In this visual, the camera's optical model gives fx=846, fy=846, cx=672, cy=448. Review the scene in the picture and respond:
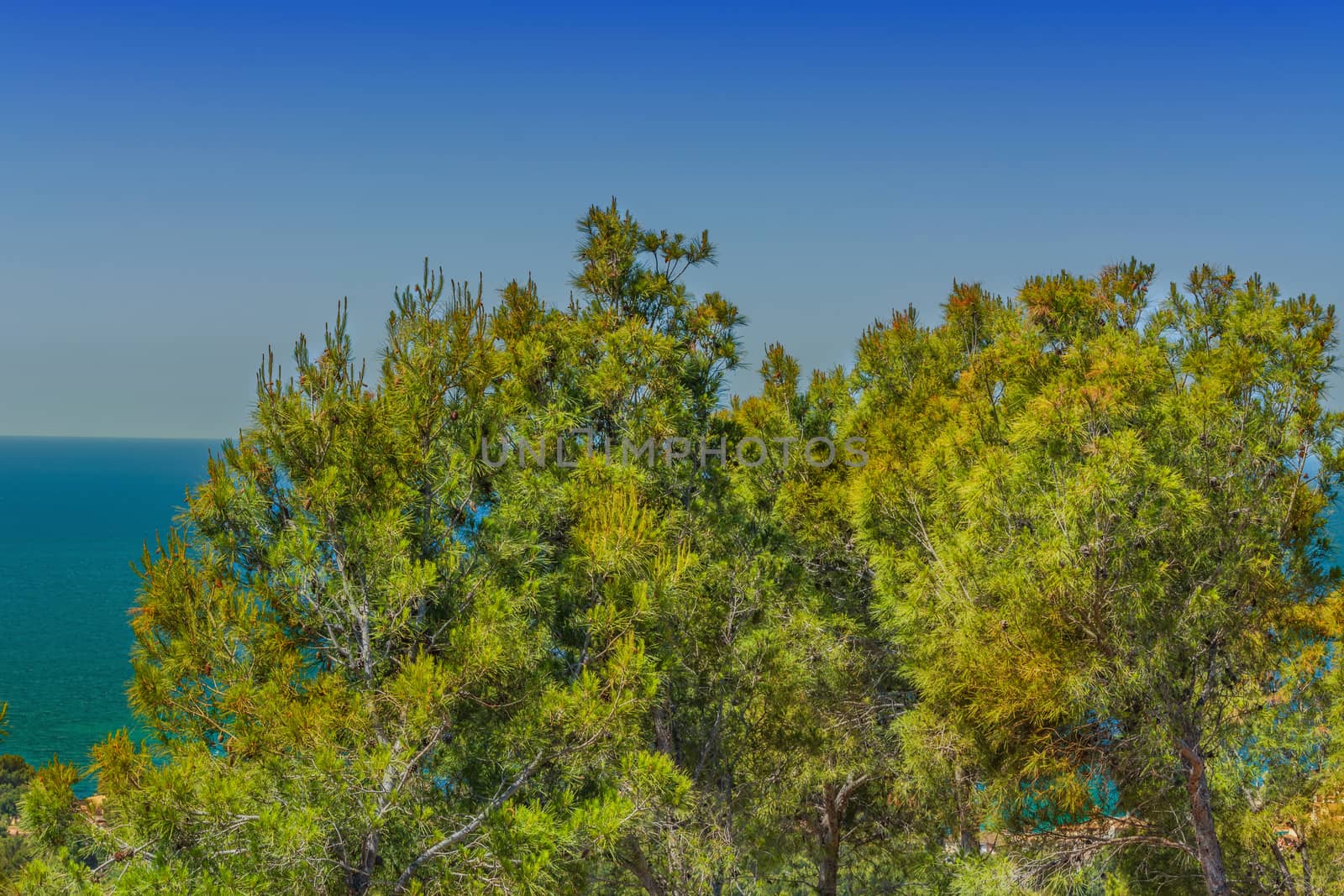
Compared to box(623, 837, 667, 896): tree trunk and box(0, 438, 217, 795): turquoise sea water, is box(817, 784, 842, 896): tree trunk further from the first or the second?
box(0, 438, 217, 795): turquoise sea water

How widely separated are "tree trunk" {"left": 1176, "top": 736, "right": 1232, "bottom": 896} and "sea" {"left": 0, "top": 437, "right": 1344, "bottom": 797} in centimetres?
360

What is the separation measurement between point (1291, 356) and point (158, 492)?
12983 cm

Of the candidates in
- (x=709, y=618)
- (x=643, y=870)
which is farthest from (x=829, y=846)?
(x=709, y=618)

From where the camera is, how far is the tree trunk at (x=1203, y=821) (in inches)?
212

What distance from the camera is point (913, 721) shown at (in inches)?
257

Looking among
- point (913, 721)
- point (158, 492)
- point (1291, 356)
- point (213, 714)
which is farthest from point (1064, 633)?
point (158, 492)

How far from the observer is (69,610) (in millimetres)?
50438

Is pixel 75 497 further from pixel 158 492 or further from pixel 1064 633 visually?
pixel 1064 633

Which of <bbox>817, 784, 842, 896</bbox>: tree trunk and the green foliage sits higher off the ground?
the green foliage

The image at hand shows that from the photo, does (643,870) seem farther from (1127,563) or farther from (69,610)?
(69,610)

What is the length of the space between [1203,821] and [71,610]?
197ft

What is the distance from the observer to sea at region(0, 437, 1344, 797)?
29.9 m

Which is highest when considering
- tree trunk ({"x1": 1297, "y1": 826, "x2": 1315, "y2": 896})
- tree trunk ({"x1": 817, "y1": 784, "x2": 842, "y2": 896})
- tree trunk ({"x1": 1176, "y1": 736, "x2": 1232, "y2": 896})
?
tree trunk ({"x1": 1176, "y1": 736, "x2": 1232, "y2": 896})

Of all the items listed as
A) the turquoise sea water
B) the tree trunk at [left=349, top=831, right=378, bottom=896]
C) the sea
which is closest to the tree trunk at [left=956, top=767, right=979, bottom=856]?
the sea
